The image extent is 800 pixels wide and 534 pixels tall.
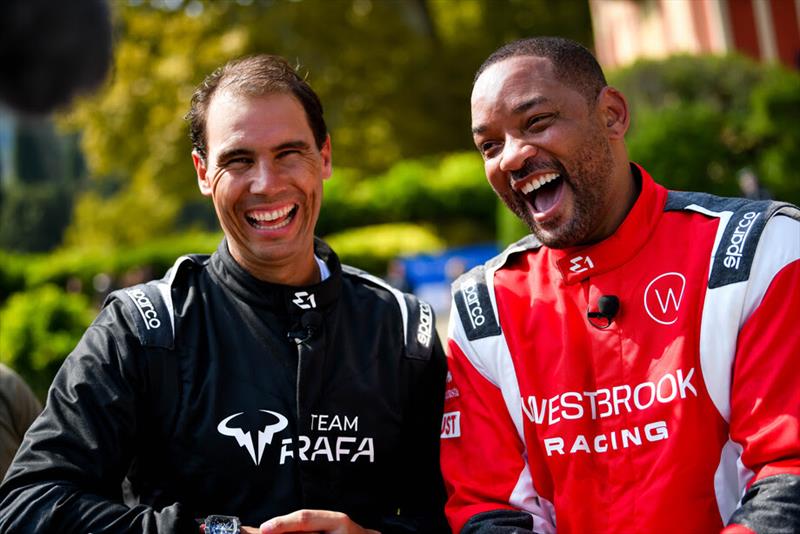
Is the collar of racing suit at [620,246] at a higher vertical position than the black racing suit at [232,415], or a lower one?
higher

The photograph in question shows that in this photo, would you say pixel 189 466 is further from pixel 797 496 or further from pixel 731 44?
pixel 731 44

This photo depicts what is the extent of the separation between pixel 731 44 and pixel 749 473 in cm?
1921

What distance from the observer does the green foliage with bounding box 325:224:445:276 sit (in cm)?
2723

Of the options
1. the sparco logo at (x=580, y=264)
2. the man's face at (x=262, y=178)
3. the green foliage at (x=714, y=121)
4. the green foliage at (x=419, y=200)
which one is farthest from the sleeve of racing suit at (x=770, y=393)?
the green foliage at (x=419, y=200)

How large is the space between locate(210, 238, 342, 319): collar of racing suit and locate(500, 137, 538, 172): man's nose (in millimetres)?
738

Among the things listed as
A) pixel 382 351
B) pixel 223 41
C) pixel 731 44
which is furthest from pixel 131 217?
pixel 382 351

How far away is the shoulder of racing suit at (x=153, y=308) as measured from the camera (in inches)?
139

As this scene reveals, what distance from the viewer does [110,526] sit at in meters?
3.25

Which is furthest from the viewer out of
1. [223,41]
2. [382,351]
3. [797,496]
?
[223,41]

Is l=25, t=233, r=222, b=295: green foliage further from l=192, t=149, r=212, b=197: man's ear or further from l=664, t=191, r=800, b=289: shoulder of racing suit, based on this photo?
l=664, t=191, r=800, b=289: shoulder of racing suit

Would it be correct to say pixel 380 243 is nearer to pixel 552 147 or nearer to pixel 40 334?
pixel 40 334

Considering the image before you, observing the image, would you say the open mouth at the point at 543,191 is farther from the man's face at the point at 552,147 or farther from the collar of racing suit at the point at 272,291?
the collar of racing suit at the point at 272,291

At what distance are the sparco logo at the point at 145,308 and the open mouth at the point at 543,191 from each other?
126 centimetres

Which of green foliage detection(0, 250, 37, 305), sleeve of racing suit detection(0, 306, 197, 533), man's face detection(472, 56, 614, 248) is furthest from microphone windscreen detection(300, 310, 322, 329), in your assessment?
green foliage detection(0, 250, 37, 305)
